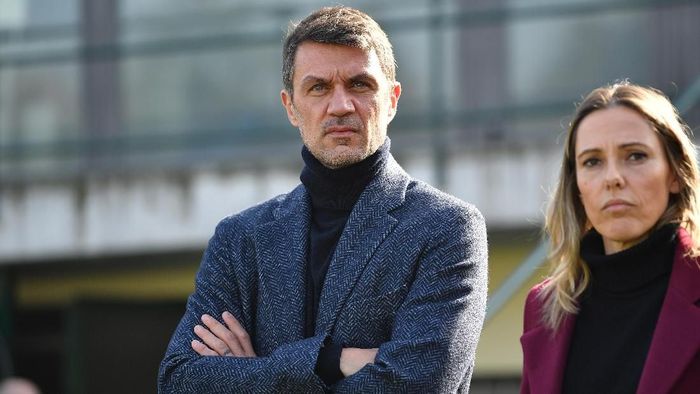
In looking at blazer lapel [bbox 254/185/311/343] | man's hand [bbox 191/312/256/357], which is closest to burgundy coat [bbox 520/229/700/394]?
blazer lapel [bbox 254/185/311/343]

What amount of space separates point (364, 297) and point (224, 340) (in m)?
0.42

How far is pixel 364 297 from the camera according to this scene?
14.8ft

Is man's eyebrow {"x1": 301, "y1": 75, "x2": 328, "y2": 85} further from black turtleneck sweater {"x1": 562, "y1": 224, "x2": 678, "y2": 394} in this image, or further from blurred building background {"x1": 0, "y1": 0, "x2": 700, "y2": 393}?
blurred building background {"x1": 0, "y1": 0, "x2": 700, "y2": 393}

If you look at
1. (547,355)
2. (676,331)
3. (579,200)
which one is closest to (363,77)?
(579,200)

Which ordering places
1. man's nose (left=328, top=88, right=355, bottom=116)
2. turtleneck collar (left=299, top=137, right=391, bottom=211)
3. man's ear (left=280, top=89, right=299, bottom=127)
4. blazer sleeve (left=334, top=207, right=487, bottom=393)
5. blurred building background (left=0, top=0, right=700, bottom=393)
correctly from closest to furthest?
1. blazer sleeve (left=334, top=207, right=487, bottom=393)
2. man's nose (left=328, top=88, right=355, bottom=116)
3. turtleneck collar (left=299, top=137, right=391, bottom=211)
4. man's ear (left=280, top=89, right=299, bottom=127)
5. blurred building background (left=0, top=0, right=700, bottom=393)

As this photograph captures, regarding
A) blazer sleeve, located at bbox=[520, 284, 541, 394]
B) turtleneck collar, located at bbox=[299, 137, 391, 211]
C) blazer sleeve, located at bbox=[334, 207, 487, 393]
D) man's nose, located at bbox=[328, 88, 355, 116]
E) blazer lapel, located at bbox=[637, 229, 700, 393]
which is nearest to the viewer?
blazer sleeve, located at bbox=[334, 207, 487, 393]

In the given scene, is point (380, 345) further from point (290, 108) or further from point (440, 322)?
point (290, 108)

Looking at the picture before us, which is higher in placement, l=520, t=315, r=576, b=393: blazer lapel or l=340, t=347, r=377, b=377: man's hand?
l=340, t=347, r=377, b=377: man's hand

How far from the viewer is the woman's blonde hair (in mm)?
4750

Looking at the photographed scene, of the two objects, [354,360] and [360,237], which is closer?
[354,360]

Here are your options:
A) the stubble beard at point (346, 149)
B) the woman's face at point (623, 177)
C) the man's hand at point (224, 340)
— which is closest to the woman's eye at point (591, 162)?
the woman's face at point (623, 177)

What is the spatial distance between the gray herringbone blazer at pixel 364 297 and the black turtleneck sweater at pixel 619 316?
367 mm

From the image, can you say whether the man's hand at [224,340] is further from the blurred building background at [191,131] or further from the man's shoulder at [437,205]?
the blurred building background at [191,131]

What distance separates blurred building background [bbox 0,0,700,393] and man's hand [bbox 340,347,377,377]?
19.4 feet
